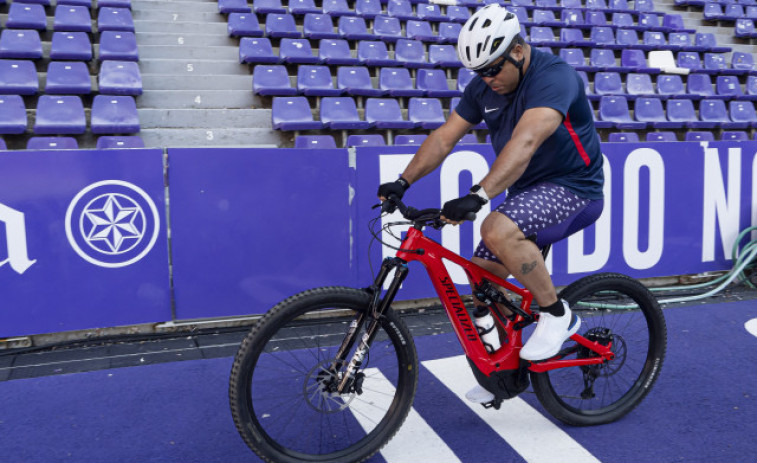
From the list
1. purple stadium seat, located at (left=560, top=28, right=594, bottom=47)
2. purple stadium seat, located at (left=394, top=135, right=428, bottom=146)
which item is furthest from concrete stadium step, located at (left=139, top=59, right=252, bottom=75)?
purple stadium seat, located at (left=560, top=28, right=594, bottom=47)

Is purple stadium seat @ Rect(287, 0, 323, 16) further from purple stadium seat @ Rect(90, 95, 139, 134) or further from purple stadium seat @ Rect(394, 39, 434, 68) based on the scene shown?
purple stadium seat @ Rect(90, 95, 139, 134)

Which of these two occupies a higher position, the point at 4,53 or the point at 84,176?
the point at 4,53

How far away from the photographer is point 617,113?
952 centimetres

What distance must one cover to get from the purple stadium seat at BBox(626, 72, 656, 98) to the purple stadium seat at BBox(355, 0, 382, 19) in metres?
4.22

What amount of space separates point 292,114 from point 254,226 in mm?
3086

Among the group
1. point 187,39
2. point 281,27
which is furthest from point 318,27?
point 187,39

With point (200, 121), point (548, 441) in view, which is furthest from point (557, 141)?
point (200, 121)

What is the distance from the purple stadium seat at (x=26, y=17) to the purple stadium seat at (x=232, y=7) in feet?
7.83

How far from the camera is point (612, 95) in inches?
386

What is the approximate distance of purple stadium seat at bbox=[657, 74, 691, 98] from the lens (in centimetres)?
1046

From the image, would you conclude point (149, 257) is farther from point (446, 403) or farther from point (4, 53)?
point (4, 53)

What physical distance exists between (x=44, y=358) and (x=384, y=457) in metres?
2.75

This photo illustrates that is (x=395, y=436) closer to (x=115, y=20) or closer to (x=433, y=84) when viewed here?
(x=433, y=84)

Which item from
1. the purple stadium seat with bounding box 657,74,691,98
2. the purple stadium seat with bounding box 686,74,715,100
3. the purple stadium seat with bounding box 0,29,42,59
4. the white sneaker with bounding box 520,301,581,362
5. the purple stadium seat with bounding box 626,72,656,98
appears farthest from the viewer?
the purple stadium seat with bounding box 686,74,715,100
